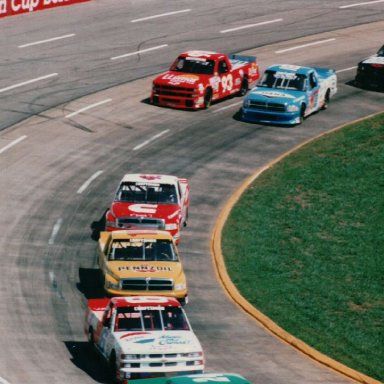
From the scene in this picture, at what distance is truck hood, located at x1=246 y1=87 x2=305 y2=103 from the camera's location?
42344 millimetres

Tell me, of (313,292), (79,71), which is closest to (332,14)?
(79,71)

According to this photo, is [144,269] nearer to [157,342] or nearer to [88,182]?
[157,342]

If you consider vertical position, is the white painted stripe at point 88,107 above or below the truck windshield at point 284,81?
below

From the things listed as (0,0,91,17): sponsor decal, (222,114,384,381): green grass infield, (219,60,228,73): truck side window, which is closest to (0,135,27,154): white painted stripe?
(219,60,228,73): truck side window

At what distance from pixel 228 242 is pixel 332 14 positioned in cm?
2598

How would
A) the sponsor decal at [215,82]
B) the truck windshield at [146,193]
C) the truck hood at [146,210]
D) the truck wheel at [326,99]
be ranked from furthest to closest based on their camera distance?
the truck wheel at [326,99] < the sponsor decal at [215,82] < the truck windshield at [146,193] < the truck hood at [146,210]

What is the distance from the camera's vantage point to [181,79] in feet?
143

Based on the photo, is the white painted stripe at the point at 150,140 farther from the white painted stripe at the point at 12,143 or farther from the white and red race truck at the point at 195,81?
the white painted stripe at the point at 12,143

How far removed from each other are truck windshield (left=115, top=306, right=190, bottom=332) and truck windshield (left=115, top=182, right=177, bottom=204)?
7708 millimetres

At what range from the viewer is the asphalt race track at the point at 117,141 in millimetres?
26734

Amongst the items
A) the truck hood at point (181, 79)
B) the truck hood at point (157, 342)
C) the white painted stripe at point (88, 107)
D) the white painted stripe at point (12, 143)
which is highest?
the truck hood at point (181, 79)

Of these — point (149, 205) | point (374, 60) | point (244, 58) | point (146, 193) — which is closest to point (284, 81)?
point (244, 58)

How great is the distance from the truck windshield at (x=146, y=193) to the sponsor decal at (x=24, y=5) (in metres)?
22.4

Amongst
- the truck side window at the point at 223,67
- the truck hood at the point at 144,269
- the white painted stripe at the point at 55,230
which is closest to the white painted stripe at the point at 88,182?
the white painted stripe at the point at 55,230
